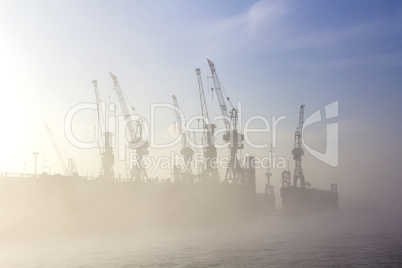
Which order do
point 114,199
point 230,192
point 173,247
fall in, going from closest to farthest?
1. point 173,247
2. point 114,199
3. point 230,192

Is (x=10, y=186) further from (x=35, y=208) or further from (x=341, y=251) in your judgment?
(x=341, y=251)

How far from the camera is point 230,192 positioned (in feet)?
560

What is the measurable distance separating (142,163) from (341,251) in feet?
280

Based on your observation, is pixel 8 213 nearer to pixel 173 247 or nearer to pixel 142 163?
pixel 173 247

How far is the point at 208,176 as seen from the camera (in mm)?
167125

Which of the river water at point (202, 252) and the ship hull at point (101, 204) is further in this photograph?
the ship hull at point (101, 204)

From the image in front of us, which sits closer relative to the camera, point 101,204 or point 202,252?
point 202,252

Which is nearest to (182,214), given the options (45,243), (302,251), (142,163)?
(142,163)

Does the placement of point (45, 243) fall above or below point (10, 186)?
below

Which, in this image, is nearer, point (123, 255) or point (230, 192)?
point (123, 255)

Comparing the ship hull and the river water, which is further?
the ship hull

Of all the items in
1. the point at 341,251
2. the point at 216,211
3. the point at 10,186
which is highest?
the point at 10,186

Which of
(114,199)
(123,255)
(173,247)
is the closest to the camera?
(123,255)

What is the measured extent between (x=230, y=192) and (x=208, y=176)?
1074 cm
